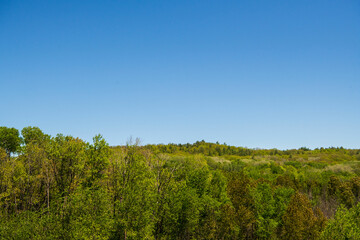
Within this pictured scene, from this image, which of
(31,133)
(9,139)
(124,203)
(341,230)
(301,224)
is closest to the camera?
(341,230)

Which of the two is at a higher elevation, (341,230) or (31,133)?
(31,133)

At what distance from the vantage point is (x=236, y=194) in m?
62.1

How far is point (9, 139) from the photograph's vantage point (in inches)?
2958

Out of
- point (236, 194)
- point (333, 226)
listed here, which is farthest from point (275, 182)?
point (333, 226)

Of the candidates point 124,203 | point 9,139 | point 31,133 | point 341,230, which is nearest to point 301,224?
point 341,230

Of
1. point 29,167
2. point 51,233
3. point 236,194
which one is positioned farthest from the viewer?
point 236,194

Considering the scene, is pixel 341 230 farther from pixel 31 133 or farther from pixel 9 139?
pixel 9 139

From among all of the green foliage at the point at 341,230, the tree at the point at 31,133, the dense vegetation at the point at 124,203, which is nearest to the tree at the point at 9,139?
the tree at the point at 31,133

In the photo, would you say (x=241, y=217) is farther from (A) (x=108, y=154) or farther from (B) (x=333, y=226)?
(A) (x=108, y=154)

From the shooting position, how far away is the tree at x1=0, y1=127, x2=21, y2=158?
243ft

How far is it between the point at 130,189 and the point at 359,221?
34.3 metres

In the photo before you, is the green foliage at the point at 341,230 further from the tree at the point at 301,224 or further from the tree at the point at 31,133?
the tree at the point at 31,133

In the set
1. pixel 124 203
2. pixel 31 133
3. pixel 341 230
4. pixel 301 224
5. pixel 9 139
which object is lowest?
pixel 301 224

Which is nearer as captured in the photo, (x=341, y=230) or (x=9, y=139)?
(x=341, y=230)
